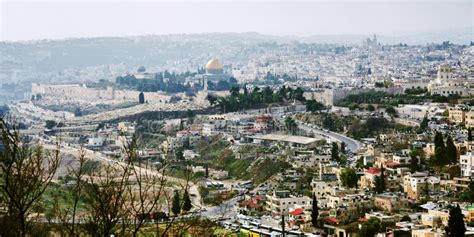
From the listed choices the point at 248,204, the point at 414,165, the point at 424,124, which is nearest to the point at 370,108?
the point at 424,124

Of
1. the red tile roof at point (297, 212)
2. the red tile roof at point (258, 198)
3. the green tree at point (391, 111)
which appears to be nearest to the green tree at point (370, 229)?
the red tile roof at point (297, 212)

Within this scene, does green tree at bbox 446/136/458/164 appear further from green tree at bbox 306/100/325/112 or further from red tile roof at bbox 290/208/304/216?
green tree at bbox 306/100/325/112

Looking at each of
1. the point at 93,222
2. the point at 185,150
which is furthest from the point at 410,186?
the point at 93,222

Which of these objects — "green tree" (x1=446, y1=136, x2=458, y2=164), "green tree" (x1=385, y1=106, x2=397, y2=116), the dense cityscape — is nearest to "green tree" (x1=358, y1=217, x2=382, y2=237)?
the dense cityscape

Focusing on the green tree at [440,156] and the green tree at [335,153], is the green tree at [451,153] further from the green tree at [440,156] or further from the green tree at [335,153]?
the green tree at [335,153]

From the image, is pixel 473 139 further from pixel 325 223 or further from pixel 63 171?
pixel 63 171
